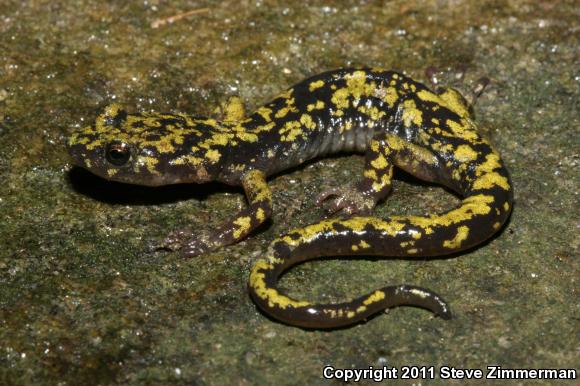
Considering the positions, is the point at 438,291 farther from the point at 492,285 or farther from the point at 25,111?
the point at 25,111

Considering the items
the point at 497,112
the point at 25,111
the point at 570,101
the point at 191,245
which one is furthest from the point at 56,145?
the point at 570,101

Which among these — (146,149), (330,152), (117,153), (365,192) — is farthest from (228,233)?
(330,152)

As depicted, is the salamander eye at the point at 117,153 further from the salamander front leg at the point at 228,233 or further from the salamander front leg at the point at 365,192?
the salamander front leg at the point at 365,192

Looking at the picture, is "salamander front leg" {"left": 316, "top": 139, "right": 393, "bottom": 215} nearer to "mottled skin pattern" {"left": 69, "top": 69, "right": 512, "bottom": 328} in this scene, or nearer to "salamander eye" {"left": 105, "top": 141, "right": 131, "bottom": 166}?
"mottled skin pattern" {"left": 69, "top": 69, "right": 512, "bottom": 328}

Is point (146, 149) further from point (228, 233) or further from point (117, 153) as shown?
point (228, 233)

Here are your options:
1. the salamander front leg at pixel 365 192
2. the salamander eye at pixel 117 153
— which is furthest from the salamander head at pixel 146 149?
the salamander front leg at pixel 365 192
